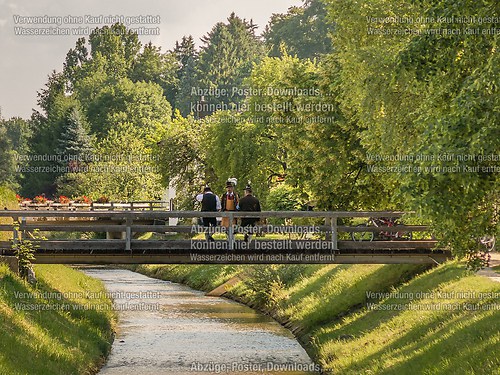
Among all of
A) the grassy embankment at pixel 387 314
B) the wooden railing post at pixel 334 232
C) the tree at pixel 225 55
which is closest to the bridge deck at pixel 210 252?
the wooden railing post at pixel 334 232

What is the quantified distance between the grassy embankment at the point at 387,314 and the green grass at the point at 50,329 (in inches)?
276

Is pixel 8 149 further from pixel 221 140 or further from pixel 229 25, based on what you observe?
pixel 221 140

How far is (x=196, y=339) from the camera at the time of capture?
30.7 metres

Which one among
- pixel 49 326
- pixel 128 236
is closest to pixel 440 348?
pixel 128 236

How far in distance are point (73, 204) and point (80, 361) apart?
41.1 m

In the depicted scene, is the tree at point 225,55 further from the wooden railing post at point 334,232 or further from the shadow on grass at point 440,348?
the shadow on grass at point 440,348

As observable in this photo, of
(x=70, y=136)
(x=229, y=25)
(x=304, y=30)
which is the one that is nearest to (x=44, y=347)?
(x=70, y=136)

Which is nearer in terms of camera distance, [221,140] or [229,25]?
[221,140]

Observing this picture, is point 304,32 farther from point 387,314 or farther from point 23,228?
point 23,228

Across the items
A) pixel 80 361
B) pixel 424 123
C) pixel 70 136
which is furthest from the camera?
pixel 70 136

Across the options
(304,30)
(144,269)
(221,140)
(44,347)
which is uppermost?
(304,30)

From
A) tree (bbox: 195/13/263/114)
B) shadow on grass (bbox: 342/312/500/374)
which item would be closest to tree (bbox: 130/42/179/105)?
tree (bbox: 195/13/263/114)

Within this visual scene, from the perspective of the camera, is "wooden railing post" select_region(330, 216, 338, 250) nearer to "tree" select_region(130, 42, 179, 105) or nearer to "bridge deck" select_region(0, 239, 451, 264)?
"bridge deck" select_region(0, 239, 451, 264)

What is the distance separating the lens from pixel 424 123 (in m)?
17.3
